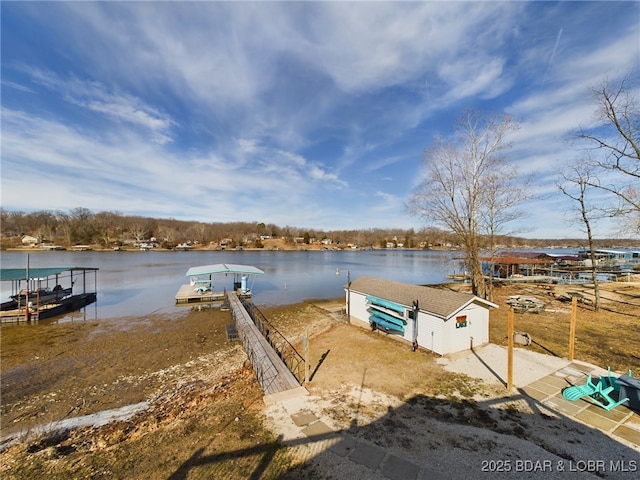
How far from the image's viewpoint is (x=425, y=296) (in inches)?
516

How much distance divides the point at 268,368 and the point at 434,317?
6.97m

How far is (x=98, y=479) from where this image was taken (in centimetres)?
528

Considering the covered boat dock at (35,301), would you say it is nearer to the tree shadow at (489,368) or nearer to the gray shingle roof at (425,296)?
the gray shingle roof at (425,296)

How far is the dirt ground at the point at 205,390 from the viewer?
5789 mm

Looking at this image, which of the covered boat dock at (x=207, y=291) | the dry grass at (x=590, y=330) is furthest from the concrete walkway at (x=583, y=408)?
the covered boat dock at (x=207, y=291)

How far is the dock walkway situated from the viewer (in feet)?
27.6

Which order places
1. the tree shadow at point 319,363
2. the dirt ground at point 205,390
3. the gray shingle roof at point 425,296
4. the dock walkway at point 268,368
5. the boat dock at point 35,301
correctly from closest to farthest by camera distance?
1. the dirt ground at point 205,390
2. the dock walkway at point 268,368
3. the tree shadow at point 319,363
4. the gray shingle roof at point 425,296
5. the boat dock at point 35,301

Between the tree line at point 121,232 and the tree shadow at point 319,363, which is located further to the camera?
the tree line at point 121,232

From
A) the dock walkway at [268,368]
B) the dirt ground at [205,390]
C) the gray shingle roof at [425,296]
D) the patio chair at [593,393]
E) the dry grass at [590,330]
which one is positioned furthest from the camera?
the gray shingle roof at [425,296]

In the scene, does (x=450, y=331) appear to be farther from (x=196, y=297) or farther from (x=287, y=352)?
(x=196, y=297)

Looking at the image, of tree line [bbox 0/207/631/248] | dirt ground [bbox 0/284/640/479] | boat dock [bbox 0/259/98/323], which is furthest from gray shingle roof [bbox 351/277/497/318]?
tree line [bbox 0/207/631/248]

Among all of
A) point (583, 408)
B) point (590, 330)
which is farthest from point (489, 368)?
point (590, 330)

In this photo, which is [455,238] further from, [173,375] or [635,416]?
[173,375]

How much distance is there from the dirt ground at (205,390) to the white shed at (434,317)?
0.76m
